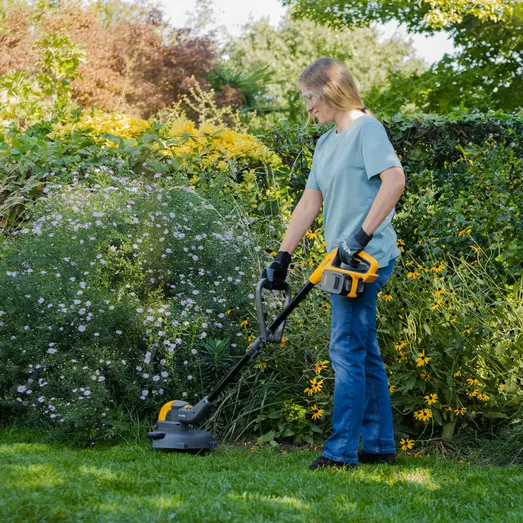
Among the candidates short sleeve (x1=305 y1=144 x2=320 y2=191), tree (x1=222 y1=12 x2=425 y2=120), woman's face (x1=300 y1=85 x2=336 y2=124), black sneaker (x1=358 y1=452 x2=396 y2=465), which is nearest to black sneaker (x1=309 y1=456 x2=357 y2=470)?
black sneaker (x1=358 y1=452 x2=396 y2=465)

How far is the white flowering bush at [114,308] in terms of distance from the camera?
14.2ft

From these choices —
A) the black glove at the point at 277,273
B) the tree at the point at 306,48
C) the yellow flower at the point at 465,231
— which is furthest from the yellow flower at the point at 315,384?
the tree at the point at 306,48

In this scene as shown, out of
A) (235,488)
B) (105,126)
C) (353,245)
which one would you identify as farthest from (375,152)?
(105,126)

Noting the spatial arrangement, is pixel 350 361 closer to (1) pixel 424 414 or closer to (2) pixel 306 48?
(1) pixel 424 414

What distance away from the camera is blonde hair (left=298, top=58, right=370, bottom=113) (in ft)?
11.8

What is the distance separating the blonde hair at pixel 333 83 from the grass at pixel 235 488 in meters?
1.62

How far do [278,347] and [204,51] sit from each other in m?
17.1

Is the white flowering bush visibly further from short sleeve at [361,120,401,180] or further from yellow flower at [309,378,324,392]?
short sleeve at [361,120,401,180]

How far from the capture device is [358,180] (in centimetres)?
357

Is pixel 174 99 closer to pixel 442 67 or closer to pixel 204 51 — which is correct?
pixel 204 51

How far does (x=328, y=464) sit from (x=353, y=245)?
1.01 metres

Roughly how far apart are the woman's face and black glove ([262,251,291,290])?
26.4 inches

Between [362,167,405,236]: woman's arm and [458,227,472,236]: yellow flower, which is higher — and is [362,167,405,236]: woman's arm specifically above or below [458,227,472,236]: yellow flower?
below

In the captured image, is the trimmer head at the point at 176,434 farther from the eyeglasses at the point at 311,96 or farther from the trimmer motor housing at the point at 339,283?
the eyeglasses at the point at 311,96
